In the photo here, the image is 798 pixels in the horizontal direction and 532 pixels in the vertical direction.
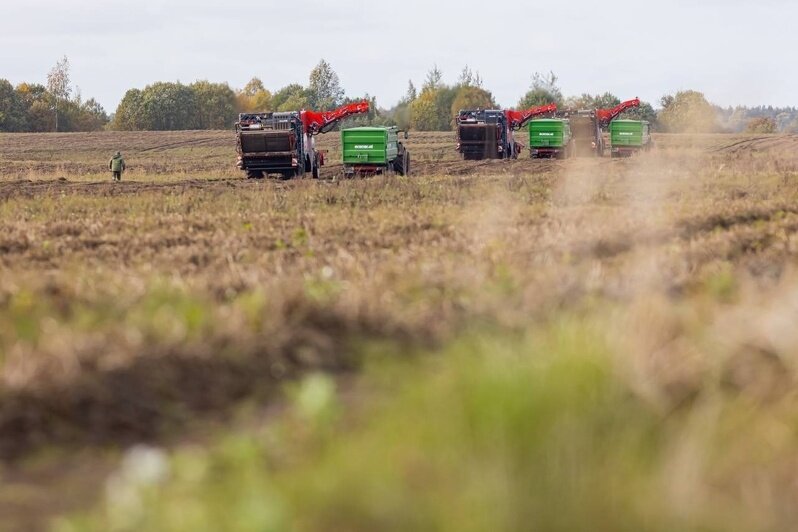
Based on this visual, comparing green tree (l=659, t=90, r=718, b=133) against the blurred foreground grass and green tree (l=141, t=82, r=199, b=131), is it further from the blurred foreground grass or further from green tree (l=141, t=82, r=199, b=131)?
green tree (l=141, t=82, r=199, b=131)

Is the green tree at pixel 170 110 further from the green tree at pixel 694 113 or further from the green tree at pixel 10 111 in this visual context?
the green tree at pixel 694 113

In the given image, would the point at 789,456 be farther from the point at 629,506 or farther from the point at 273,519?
the point at 273,519

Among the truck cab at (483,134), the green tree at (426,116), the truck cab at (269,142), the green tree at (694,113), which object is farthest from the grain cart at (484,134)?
the green tree at (426,116)

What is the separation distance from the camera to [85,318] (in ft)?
24.9

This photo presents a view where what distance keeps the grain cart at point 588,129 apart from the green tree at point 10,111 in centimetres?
6408

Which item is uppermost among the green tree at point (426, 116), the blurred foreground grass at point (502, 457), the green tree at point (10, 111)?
the green tree at point (10, 111)

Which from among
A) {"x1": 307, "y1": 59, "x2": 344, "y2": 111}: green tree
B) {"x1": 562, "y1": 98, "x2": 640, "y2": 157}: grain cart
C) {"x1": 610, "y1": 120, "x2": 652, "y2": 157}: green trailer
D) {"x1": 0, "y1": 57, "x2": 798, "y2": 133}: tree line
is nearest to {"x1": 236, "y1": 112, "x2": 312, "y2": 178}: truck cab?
{"x1": 562, "y1": 98, "x2": 640, "y2": 157}: grain cart

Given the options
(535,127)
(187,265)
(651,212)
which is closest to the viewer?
(187,265)

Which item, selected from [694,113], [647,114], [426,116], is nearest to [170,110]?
[426,116]

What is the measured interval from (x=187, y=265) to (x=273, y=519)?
25.4 ft

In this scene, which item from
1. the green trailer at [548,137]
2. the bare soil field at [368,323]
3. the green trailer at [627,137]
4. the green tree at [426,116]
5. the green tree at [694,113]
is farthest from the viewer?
the green tree at [426,116]

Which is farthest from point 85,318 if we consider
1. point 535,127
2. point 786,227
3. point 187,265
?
point 535,127

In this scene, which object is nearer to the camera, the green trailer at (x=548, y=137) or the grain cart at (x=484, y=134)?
the grain cart at (x=484, y=134)

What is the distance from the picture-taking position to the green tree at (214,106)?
11069cm
